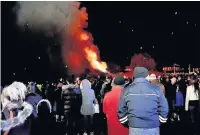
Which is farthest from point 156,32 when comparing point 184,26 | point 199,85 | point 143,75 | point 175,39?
point 143,75

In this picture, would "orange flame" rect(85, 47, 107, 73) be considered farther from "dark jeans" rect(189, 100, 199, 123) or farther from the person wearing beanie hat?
the person wearing beanie hat

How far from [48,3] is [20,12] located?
3103 mm

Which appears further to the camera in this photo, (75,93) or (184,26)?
(184,26)

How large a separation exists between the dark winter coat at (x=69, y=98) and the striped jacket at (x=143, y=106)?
237 inches

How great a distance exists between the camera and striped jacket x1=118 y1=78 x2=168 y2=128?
570cm

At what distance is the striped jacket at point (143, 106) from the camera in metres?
5.70

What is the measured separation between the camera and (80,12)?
36.3 meters

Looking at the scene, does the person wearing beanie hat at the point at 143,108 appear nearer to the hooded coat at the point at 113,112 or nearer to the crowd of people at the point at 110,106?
the crowd of people at the point at 110,106

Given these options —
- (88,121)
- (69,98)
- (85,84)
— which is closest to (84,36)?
(69,98)

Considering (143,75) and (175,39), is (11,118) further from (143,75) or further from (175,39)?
(175,39)

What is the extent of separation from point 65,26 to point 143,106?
31854 mm

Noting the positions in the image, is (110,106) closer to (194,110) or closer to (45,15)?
(194,110)

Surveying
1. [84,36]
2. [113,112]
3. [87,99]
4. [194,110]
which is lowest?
[113,112]

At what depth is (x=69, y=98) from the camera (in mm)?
11797
